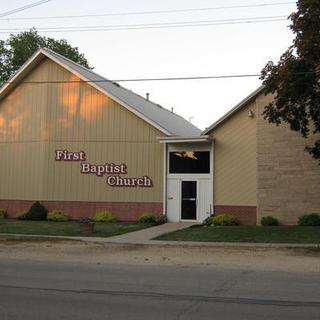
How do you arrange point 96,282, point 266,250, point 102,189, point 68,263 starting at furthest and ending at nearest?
1. point 102,189
2. point 266,250
3. point 68,263
4. point 96,282

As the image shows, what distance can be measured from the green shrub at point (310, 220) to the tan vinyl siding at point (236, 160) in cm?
239

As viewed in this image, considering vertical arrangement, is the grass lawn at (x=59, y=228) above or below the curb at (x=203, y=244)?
above

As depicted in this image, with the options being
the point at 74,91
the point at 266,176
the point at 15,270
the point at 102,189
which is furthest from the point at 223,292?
the point at 74,91

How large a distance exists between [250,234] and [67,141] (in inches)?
478

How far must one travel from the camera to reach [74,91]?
2989cm

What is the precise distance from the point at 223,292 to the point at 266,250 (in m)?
7.53

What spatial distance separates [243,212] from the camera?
2664 centimetres

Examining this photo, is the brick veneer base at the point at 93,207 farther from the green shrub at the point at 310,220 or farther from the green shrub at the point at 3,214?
the green shrub at the point at 310,220

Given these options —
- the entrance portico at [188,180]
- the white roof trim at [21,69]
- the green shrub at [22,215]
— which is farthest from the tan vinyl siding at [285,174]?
the white roof trim at [21,69]

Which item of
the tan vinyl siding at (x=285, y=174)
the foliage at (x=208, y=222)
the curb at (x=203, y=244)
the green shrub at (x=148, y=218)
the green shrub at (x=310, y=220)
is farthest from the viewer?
the green shrub at (x=148, y=218)

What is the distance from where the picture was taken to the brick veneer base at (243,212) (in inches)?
1038

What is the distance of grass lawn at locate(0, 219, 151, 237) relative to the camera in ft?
73.7

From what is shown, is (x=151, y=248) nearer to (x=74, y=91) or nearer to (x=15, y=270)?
(x=15, y=270)

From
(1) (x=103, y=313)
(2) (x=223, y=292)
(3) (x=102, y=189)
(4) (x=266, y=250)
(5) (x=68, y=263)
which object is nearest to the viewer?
(1) (x=103, y=313)
